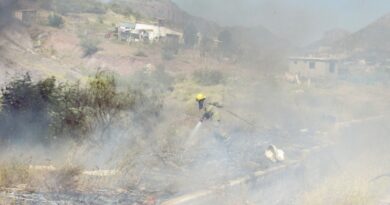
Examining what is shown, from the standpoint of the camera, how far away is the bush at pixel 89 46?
3269 cm

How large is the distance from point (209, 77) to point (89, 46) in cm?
952

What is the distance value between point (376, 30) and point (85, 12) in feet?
81.1

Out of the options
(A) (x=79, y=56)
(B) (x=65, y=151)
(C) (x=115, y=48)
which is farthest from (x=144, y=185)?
(C) (x=115, y=48)

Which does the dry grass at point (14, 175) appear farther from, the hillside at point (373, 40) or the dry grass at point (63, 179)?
the hillside at point (373, 40)

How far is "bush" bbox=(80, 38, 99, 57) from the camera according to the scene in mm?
32688

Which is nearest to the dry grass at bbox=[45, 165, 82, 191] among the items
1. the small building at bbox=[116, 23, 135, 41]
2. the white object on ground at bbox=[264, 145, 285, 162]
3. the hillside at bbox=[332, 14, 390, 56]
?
the white object on ground at bbox=[264, 145, 285, 162]

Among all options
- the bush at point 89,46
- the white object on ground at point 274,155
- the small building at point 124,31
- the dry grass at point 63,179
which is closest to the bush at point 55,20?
the bush at point 89,46

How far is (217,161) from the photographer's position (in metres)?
9.68

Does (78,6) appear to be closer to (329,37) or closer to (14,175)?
(329,37)

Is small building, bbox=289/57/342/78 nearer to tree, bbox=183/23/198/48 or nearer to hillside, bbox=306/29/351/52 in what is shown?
hillside, bbox=306/29/351/52

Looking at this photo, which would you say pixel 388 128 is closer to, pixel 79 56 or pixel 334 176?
pixel 334 176

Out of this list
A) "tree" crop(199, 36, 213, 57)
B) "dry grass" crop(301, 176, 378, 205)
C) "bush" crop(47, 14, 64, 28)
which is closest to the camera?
"dry grass" crop(301, 176, 378, 205)

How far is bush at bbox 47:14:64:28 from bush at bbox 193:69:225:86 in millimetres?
12949

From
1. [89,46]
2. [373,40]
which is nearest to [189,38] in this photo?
[89,46]
